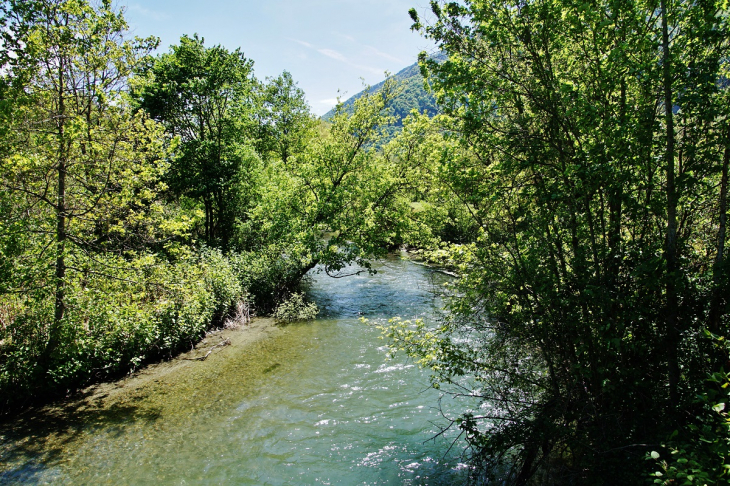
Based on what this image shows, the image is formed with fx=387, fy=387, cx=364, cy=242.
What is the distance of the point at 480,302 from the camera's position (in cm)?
626

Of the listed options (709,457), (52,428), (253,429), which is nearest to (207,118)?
(52,428)

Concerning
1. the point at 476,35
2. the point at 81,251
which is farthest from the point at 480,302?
the point at 81,251

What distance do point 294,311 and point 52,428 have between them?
8344 mm

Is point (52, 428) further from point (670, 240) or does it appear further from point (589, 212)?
point (670, 240)

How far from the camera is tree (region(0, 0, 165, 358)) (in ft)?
24.5

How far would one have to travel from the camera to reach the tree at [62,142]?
746cm

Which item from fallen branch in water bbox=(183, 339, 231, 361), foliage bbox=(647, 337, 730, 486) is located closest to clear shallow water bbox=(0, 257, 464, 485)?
fallen branch in water bbox=(183, 339, 231, 361)

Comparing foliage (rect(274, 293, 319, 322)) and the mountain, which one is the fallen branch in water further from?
the mountain

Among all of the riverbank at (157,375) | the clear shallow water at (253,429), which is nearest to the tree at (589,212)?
the clear shallow water at (253,429)

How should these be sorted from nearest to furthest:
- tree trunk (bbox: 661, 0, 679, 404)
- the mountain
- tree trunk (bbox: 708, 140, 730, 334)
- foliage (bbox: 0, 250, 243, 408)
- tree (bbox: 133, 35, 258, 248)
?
1. tree trunk (bbox: 708, 140, 730, 334)
2. tree trunk (bbox: 661, 0, 679, 404)
3. the mountain
4. foliage (bbox: 0, 250, 243, 408)
5. tree (bbox: 133, 35, 258, 248)

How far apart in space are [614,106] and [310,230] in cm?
1218

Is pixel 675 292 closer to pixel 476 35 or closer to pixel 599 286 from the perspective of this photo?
pixel 599 286

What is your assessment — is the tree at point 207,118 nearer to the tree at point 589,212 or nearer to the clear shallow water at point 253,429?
the clear shallow water at point 253,429

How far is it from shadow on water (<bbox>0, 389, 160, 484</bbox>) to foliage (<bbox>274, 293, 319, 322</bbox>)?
21.0ft
